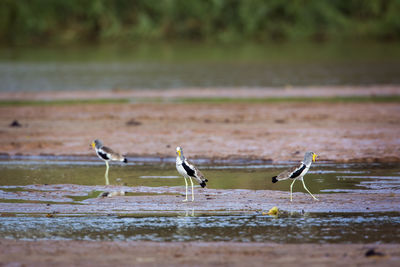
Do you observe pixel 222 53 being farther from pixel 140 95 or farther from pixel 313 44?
pixel 140 95

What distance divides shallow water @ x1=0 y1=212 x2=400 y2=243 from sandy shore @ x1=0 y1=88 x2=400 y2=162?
16.5 ft

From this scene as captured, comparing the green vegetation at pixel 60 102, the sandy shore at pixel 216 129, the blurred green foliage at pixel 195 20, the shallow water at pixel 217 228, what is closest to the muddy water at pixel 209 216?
the shallow water at pixel 217 228

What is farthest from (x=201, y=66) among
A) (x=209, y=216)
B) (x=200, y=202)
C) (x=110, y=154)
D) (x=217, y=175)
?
(x=209, y=216)

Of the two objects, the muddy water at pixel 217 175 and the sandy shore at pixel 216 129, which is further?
the sandy shore at pixel 216 129

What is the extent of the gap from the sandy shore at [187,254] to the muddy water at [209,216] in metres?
0.33

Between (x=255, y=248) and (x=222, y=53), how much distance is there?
156ft

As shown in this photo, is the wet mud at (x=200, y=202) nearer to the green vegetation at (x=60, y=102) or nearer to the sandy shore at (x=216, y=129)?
the sandy shore at (x=216, y=129)

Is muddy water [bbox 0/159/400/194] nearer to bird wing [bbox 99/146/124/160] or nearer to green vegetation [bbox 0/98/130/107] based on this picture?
bird wing [bbox 99/146/124/160]

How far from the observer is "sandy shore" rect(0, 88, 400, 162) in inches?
614

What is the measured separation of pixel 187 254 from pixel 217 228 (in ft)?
4.33

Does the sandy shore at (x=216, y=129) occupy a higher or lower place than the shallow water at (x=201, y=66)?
lower

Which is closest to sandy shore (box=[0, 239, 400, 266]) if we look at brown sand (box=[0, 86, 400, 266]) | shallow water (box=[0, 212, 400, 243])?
brown sand (box=[0, 86, 400, 266])

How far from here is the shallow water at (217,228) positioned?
8.73 metres

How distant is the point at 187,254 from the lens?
26.2 ft
